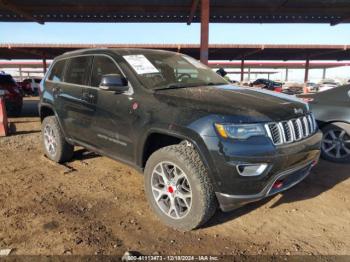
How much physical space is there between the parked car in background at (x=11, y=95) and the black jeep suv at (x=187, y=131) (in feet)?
25.3

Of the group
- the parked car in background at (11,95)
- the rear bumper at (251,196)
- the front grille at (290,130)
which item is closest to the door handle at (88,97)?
the rear bumper at (251,196)

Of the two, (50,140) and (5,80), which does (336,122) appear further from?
(5,80)

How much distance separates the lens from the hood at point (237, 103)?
120 inches

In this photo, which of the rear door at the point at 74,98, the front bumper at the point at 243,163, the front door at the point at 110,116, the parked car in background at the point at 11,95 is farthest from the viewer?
the parked car in background at the point at 11,95

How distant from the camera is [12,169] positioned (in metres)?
5.34

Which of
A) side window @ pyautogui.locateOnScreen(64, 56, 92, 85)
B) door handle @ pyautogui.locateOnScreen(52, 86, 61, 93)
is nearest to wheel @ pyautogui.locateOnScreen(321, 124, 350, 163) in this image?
side window @ pyautogui.locateOnScreen(64, 56, 92, 85)

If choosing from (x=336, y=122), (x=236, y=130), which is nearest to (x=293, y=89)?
(x=336, y=122)

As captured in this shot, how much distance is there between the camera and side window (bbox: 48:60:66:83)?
206 inches

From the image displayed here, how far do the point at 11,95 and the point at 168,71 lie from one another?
9009 mm
